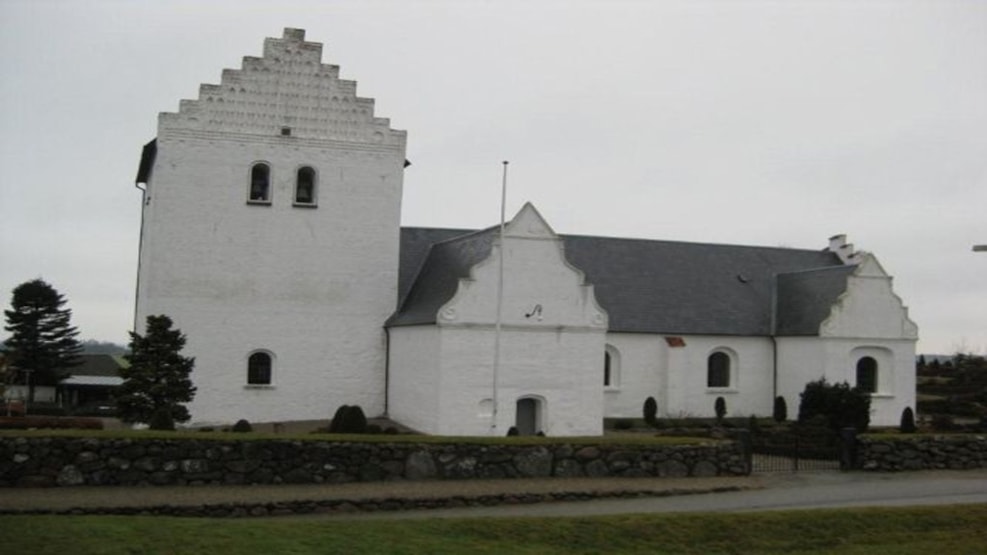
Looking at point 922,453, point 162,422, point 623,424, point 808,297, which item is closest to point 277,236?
point 162,422

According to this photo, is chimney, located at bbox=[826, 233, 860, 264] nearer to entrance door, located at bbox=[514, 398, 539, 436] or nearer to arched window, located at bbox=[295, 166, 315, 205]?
entrance door, located at bbox=[514, 398, 539, 436]

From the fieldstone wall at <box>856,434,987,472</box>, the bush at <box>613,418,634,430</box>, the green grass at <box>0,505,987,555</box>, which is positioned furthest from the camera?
the bush at <box>613,418,634,430</box>

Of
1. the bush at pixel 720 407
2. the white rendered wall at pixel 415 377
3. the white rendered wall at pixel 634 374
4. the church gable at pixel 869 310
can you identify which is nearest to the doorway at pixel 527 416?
the white rendered wall at pixel 415 377

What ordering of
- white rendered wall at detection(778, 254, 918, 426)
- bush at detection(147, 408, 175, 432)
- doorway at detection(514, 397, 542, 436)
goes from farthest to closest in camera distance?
white rendered wall at detection(778, 254, 918, 426), doorway at detection(514, 397, 542, 436), bush at detection(147, 408, 175, 432)

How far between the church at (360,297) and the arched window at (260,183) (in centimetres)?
5

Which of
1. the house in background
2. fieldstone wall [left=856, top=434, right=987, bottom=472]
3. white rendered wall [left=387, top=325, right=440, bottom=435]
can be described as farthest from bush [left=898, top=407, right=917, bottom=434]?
the house in background

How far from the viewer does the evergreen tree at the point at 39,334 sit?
59.0 meters

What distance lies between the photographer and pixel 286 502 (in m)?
16.1

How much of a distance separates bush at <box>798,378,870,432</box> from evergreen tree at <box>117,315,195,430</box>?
2047 centimetres

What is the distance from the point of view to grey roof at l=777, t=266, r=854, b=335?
36.2 m

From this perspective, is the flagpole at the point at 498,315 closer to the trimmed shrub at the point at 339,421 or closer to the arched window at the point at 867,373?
the trimmed shrub at the point at 339,421

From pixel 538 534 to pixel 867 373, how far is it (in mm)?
26187

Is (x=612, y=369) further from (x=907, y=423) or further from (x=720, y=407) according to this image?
(x=907, y=423)

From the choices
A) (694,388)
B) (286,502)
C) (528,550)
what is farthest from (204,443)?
(694,388)
